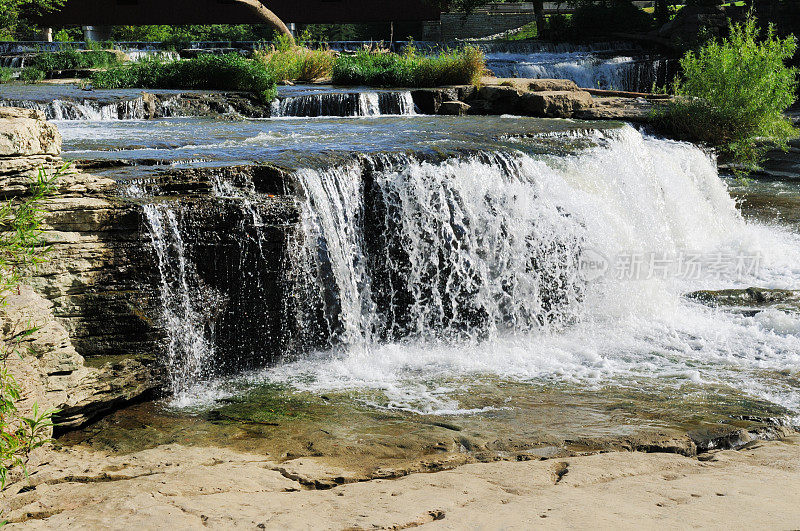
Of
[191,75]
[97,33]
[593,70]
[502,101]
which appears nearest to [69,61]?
[191,75]

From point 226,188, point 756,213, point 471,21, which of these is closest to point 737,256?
point 756,213

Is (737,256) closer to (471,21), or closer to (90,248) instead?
(90,248)

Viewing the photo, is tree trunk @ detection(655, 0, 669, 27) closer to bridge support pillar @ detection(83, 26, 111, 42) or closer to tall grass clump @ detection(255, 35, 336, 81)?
tall grass clump @ detection(255, 35, 336, 81)

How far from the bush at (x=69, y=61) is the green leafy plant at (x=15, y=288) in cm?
1602

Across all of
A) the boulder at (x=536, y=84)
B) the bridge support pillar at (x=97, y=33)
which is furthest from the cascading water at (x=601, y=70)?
the bridge support pillar at (x=97, y=33)

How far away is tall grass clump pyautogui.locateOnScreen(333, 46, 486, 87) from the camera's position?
1561 cm

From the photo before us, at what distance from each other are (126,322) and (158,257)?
559mm

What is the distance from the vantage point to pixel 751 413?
5.43 metres

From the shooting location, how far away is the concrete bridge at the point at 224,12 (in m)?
33.4

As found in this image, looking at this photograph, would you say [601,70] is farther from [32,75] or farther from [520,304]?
[520,304]

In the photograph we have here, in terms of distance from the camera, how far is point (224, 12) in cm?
3369

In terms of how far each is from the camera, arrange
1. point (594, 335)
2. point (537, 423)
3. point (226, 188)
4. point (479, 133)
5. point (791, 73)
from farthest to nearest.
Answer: point (791, 73) < point (479, 133) < point (594, 335) < point (226, 188) < point (537, 423)

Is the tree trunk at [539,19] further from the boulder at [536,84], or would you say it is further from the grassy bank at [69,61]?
the grassy bank at [69,61]

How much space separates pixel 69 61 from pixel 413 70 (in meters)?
9.95
